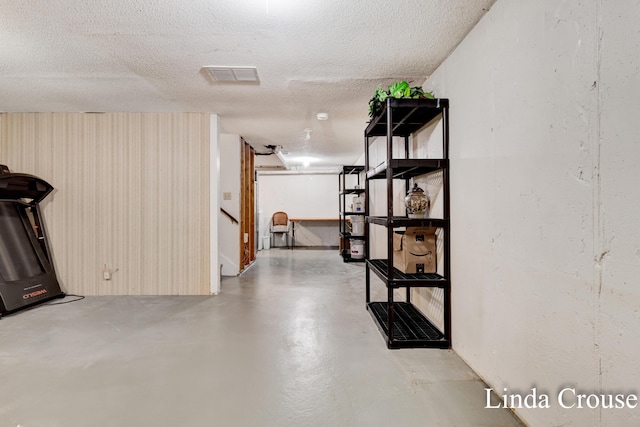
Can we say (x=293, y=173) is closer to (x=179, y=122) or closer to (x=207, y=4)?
(x=179, y=122)

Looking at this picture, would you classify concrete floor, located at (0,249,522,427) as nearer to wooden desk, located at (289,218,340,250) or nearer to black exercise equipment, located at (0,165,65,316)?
black exercise equipment, located at (0,165,65,316)

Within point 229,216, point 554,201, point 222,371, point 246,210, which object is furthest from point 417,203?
point 246,210

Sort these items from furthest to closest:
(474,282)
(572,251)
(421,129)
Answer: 1. (421,129)
2. (474,282)
3. (572,251)

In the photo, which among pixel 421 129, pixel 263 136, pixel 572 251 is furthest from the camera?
pixel 263 136

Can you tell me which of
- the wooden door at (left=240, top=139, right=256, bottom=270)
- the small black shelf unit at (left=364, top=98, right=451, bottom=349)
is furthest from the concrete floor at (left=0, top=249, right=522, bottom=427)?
the wooden door at (left=240, top=139, right=256, bottom=270)

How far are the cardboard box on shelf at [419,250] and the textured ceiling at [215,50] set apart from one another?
4.58ft

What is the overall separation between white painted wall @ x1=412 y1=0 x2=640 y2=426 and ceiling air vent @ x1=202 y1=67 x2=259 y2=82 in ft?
5.73

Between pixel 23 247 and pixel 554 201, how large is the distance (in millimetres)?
4917

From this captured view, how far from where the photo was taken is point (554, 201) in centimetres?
135

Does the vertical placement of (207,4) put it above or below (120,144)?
above

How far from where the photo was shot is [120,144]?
3955 millimetres

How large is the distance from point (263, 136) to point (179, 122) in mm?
1536

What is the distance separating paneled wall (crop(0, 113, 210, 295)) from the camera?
154 inches

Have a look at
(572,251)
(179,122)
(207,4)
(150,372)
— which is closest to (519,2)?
(572,251)
